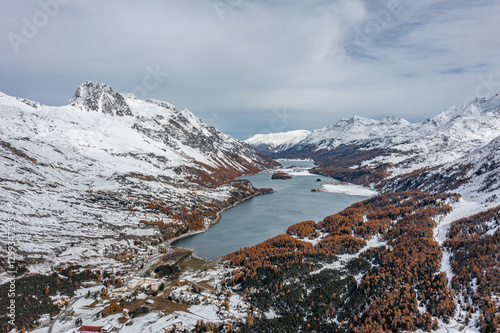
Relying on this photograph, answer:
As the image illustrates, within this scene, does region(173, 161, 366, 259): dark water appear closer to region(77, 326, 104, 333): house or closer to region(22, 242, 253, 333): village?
region(22, 242, 253, 333): village

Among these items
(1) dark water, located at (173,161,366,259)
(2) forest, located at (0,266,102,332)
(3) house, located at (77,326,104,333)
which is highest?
(1) dark water, located at (173,161,366,259)

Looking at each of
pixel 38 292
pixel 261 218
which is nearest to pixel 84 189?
pixel 38 292

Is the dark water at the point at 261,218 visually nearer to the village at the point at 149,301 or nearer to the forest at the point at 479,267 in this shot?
the village at the point at 149,301

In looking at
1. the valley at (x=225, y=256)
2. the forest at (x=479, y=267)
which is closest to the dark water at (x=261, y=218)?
the valley at (x=225, y=256)

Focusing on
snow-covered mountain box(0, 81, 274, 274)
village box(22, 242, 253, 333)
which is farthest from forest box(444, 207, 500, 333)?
snow-covered mountain box(0, 81, 274, 274)

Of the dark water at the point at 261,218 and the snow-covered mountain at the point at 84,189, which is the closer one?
the snow-covered mountain at the point at 84,189

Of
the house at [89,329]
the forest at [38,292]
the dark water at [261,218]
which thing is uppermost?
the dark water at [261,218]

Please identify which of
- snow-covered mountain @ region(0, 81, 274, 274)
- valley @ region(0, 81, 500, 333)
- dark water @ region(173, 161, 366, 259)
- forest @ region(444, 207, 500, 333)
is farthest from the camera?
dark water @ region(173, 161, 366, 259)
